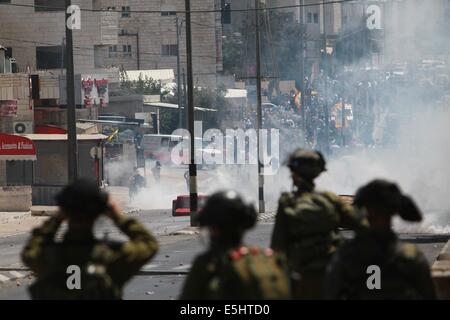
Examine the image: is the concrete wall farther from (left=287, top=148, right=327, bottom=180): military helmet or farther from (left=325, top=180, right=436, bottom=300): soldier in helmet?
(left=325, top=180, right=436, bottom=300): soldier in helmet

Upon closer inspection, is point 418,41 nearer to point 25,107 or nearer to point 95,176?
point 25,107

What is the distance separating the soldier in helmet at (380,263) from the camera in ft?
24.9

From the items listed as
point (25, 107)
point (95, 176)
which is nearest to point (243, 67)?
point (25, 107)

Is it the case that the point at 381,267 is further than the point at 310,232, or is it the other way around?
the point at 310,232

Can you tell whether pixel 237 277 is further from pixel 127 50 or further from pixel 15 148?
pixel 127 50

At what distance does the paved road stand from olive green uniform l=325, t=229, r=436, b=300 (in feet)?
32.6

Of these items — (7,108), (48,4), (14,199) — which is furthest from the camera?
(48,4)

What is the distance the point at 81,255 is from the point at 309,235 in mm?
2848

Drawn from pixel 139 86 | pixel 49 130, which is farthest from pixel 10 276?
pixel 139 86

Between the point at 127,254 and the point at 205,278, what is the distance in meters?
0.80

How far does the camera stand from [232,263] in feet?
22.5

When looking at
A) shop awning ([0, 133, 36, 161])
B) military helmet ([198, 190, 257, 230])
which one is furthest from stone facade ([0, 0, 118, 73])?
military helmet ([198, 190, 257, 230])

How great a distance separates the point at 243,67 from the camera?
372 ft

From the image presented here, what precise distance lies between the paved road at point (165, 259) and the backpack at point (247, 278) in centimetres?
1055
